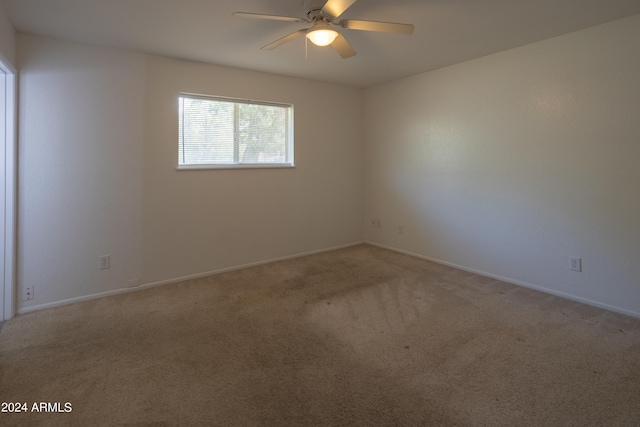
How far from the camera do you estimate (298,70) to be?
13.0 ft

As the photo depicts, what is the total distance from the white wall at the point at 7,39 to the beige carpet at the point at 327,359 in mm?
2068

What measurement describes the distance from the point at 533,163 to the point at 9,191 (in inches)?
183

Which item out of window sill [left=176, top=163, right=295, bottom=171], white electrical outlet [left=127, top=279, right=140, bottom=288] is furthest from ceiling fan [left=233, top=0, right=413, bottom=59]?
white electrical outlet [left=127, top=279, right=140, bottom=288]

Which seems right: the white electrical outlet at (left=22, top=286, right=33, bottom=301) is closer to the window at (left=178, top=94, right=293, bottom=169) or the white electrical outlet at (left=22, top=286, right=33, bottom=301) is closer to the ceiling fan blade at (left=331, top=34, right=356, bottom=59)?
the window at (left=178, top=94, right=293, bottom=169)

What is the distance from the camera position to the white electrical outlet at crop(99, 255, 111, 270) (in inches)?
125

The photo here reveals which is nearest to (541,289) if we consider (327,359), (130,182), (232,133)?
(327,359)

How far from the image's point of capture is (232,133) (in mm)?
3934

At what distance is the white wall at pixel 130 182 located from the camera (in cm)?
285

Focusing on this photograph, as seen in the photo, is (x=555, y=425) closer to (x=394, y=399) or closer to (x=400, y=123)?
(x=394, y=399)

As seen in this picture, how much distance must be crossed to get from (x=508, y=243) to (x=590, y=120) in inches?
52.7

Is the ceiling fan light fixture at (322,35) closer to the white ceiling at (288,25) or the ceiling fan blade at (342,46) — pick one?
the ceiling fan blade at (342,46)

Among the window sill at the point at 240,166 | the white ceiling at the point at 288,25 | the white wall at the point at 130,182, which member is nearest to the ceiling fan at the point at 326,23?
the white ceiling at the point at 288,25

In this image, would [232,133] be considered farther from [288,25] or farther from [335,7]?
[335,7]

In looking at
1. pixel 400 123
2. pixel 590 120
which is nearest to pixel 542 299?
pixel 590 120
